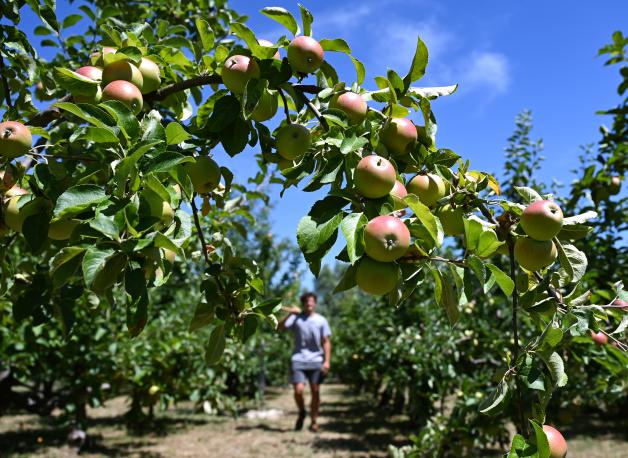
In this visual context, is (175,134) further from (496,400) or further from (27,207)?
(496,400)

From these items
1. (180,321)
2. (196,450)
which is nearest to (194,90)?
(196,450)

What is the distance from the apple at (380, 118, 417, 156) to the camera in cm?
121

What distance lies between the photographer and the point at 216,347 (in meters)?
1.51

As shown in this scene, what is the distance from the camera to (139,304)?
3.64 feet

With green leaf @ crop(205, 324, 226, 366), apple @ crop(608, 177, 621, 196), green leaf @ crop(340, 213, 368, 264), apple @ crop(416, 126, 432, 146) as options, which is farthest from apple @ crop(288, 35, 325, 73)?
apple @ crop(608, 177, 621, 196)

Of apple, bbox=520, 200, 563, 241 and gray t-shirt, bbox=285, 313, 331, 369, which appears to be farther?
gray t-shirt, bbox=285, 313, 331, 369

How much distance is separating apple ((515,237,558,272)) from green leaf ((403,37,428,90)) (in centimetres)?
44

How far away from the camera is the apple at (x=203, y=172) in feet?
4.54

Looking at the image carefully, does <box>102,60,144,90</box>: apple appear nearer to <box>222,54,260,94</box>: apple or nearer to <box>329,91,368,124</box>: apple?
<box>222,54,260,94</box>: apple

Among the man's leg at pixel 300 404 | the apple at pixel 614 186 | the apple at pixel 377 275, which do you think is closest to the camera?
the apple at pixel 377 275

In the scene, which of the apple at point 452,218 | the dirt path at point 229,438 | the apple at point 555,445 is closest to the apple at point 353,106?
the apple at point 452,218

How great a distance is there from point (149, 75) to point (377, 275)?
31.1 inches

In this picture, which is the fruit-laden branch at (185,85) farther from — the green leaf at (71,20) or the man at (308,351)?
the man at (308,351)

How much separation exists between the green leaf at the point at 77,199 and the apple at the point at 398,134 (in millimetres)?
628
